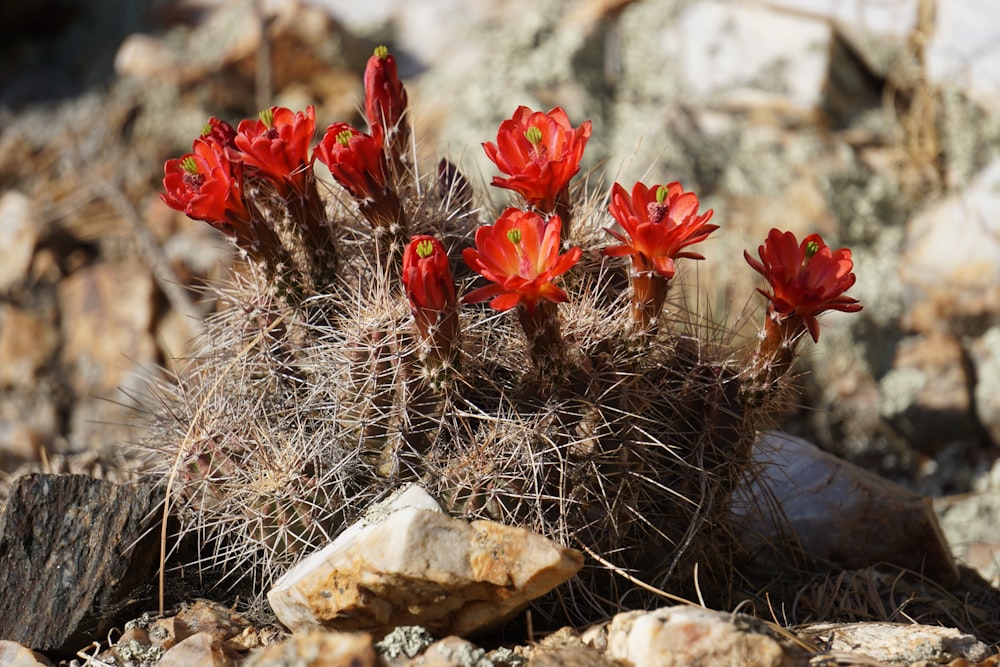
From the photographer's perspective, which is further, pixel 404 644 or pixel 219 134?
pixel 219 134

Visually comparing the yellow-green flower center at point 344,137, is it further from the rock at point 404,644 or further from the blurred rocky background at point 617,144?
the blurred rocky background at point 617,144

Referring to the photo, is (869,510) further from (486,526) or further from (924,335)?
(924,335)

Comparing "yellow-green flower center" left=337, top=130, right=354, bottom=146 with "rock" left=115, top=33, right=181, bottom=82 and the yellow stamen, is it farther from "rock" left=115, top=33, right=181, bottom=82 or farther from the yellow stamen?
"rock" left=115, top=33, right=181, bottom=82

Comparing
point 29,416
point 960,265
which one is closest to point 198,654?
point 29,416

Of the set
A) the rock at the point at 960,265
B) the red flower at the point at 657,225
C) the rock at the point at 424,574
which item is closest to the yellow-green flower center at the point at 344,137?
the red flower at the point at 657,225

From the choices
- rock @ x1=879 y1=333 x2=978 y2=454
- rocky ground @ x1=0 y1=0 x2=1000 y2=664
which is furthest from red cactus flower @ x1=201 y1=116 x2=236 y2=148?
rock @ x1=879 y1=333 x2=978 y2=454

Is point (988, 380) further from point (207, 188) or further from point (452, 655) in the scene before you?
point (207, 188)
